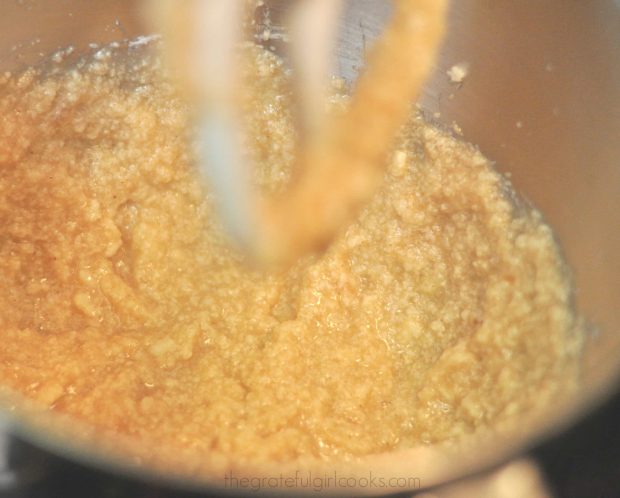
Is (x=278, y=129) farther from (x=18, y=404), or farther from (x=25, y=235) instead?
(x=18, y=404)

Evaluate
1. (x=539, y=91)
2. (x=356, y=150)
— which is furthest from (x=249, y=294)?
(x=539, y=91)

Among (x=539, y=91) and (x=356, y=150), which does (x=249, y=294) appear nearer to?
(x=356, y=150)

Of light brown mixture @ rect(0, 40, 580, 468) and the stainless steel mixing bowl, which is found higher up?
the stainless steel mixing bowl

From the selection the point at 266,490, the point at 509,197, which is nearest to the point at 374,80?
the point at 509,197

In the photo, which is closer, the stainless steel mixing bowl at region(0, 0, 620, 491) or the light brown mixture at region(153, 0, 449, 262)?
the stainless steel mixing bowl at region(0, 0, 620, 491)

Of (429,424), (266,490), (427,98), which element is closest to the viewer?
(266,490)
